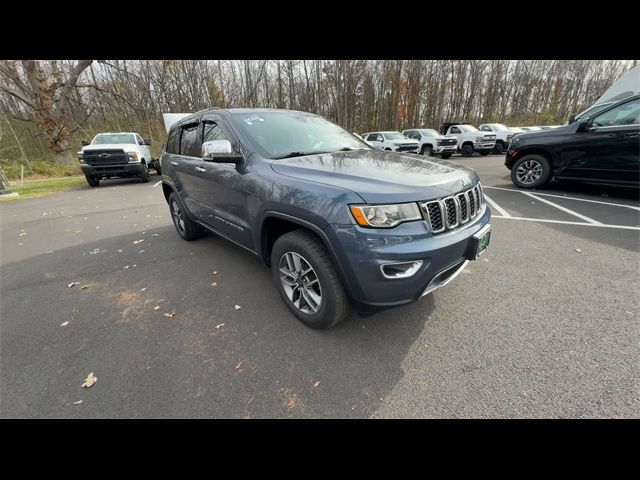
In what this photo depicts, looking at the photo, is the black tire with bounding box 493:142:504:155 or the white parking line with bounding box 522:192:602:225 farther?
the black tire with bounding box 493:142:504:155

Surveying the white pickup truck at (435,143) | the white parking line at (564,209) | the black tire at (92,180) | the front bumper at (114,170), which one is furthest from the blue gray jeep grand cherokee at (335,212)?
the white pickup truck at (435,143)

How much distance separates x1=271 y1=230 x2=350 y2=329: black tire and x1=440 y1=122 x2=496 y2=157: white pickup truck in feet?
60.4

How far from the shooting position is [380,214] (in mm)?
1886

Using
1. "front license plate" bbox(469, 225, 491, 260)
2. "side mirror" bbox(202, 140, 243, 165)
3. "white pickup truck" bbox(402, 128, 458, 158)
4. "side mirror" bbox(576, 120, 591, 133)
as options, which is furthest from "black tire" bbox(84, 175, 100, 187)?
"white pickup truck" bbox(402, 128, 458, 158)

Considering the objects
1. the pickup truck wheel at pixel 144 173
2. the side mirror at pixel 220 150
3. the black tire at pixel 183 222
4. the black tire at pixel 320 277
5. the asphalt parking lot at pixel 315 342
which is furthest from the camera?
the pickup truck wheel at pixel 144 173

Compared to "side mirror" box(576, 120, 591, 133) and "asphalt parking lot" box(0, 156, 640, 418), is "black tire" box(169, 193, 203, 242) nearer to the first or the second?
"asphalt parking lot" box(0, 156, 640, 418)

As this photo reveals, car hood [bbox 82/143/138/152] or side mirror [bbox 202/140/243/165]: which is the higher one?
side mirror [bbox 202/140/243/165]

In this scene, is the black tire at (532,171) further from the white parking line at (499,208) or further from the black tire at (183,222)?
the black tire at (183,222)

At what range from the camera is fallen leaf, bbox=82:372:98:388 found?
2.04m

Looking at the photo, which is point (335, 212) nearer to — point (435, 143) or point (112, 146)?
point (112, 146)

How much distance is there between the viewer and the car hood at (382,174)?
6.34 ft

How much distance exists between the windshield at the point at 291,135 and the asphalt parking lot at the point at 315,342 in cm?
151

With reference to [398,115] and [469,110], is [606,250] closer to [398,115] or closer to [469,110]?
[398,115]

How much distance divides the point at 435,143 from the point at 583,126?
11311 millimetres
